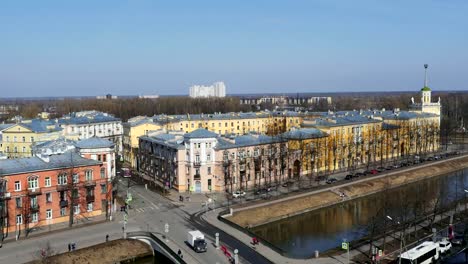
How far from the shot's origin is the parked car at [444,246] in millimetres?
30475

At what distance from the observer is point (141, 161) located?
59750mm

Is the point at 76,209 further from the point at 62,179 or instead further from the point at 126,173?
the point at 126,173

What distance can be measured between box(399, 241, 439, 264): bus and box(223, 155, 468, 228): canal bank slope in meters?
14.0

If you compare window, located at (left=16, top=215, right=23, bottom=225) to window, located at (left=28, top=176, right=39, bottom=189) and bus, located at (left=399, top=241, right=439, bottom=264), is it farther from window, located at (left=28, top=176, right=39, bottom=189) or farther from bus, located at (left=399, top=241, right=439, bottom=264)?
bus, located at (left=399, top=241, right=439, bottom=264)

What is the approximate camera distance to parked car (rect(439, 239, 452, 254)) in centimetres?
3048

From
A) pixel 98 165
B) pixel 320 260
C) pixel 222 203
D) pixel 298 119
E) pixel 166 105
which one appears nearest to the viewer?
pixel 320 260

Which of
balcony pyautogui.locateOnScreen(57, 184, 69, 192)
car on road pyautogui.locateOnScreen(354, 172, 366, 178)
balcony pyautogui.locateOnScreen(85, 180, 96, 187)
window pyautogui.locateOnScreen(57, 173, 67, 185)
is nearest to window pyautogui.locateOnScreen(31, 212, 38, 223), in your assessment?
balcony pyautogui.locateOnScreen(57, 184, 69, 192)

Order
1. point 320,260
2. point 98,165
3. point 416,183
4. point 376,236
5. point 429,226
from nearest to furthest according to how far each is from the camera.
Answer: point 320,260 < point 376,236 < point 429,226 < point 98,165 < point 416,183

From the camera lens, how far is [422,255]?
27609 mm

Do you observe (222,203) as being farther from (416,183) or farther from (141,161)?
(416,183)

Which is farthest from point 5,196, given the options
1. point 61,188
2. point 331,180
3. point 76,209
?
point 331,180

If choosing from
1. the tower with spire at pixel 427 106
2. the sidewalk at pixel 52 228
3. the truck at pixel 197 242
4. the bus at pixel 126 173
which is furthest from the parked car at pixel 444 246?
the tower with spire at pixel 427 106


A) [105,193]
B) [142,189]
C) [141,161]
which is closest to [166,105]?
[141,161]

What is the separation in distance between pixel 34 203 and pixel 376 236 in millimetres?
25694
